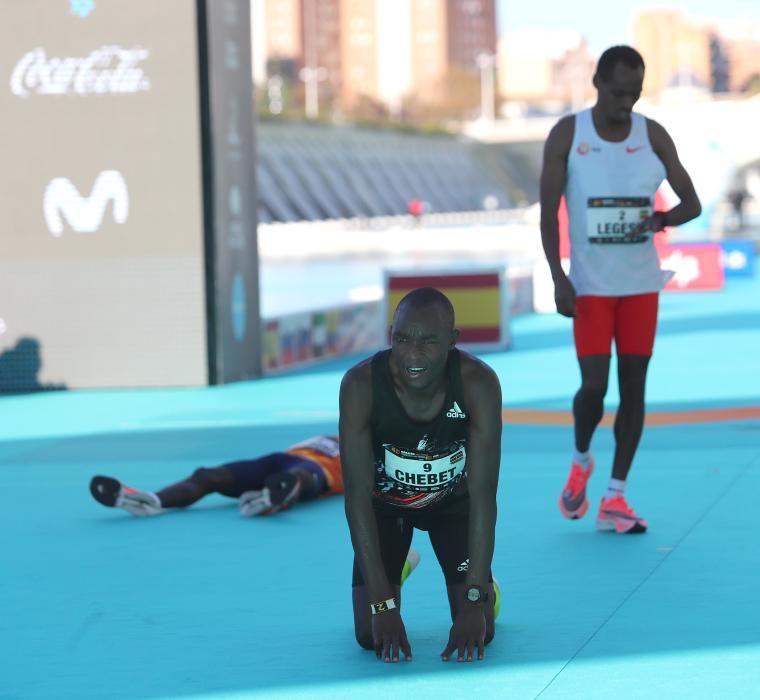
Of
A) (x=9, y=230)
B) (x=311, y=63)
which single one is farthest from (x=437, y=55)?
(x=9, y=230)

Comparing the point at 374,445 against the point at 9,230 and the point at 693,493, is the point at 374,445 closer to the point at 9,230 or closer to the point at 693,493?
the point at 693,493

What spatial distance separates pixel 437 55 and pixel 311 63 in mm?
16998

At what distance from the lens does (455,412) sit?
4.33m

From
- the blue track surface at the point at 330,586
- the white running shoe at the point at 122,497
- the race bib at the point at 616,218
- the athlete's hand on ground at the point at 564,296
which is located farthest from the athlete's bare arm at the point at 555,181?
the white running shoe at the point at 122,497

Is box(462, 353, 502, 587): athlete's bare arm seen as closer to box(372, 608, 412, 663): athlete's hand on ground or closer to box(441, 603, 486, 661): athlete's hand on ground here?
box(441, 603, 486, 661): athlete's hand on ground

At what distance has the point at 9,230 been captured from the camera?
1255 centimetres

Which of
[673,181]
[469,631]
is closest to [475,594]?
[469,631]

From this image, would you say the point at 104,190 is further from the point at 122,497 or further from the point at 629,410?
the point at 629,410

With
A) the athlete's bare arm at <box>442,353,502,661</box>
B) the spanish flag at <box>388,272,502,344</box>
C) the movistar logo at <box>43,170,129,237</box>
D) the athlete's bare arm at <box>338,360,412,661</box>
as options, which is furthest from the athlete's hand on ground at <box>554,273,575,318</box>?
the spanish flag at <box>388,272,502,344</box>

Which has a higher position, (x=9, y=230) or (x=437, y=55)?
(x=437, y=55)

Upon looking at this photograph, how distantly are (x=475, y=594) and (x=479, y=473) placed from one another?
1.09 ft

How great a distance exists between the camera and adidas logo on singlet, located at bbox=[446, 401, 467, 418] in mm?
4324

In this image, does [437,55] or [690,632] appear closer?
[690,632]

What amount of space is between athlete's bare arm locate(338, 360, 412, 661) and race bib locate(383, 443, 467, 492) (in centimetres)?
11
